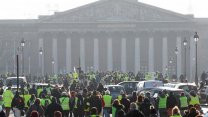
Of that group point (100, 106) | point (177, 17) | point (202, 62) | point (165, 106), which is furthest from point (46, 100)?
point (202, 62)

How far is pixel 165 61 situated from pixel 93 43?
12100 millimetres

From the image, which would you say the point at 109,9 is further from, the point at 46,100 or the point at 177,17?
the point at 46,100

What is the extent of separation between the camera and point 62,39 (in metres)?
141

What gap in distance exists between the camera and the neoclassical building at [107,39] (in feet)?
448

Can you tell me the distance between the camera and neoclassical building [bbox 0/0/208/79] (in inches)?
5379

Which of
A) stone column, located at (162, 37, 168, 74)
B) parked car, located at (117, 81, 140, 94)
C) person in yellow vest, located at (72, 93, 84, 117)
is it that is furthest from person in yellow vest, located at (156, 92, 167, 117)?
stone column, located at (162, 37, 168, 74)

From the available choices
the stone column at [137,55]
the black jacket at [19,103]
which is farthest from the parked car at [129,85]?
the stone column at [137,55]

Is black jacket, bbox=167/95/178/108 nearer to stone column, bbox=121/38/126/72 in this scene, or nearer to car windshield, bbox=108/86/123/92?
car windshield, bbox=108/86/123/92

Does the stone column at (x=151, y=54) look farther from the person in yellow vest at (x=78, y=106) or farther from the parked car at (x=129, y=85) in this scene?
the person in yellow vest at (x=78, y=106)

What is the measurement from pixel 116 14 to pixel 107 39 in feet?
14.3

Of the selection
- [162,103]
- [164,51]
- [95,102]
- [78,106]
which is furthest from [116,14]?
[95,102]

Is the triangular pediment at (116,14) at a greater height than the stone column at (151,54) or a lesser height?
greater

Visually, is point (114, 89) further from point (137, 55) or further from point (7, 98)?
point (137, 55)

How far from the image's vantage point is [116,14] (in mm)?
137875
